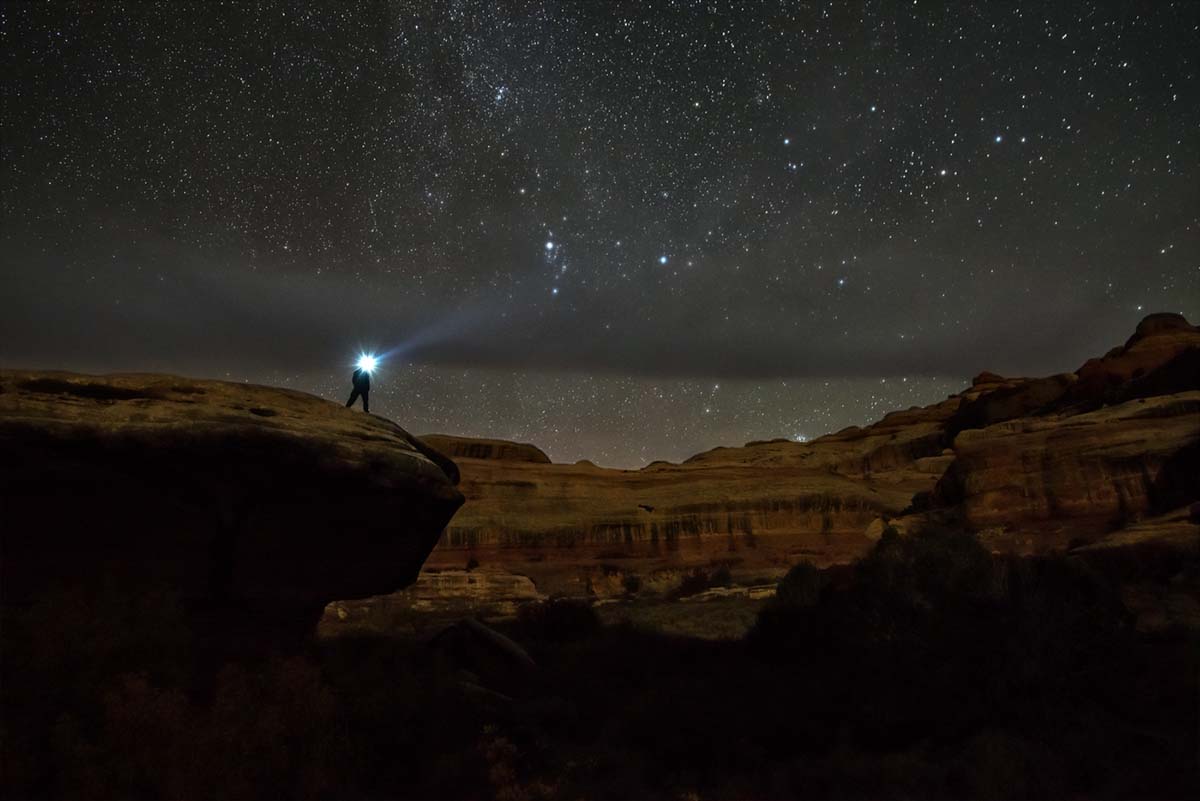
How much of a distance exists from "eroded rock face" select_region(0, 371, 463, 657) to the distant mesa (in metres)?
39.2

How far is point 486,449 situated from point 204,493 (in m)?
43.6

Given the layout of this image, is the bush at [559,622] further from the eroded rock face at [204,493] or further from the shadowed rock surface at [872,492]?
the shadowed rock surface at [872,492]

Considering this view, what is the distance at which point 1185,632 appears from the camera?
10.1m

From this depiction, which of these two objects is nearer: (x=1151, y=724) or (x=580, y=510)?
(x=1151, y=724)

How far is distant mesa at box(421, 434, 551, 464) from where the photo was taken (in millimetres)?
50656

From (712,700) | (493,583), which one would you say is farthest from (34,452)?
(493,583)

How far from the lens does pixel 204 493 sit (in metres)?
9.38

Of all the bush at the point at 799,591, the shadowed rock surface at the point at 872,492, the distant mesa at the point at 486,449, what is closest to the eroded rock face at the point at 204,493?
the bush at the point at 799,591

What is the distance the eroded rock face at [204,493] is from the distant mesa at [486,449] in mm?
39217

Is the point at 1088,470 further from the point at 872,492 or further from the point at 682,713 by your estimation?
the point at 682,713

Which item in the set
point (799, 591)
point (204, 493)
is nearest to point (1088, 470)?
point (799, 591)

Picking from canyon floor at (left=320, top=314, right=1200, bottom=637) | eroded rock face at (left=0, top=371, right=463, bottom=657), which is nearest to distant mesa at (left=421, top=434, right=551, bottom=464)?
canyon floor at (left=320, top=314, right=1200, bottom=637)

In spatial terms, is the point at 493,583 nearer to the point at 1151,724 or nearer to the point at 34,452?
the point at 34,452

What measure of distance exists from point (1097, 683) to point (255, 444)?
37.6 ft
